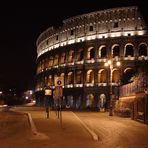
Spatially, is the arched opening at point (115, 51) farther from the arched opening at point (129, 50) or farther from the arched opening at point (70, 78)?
the arched opening at point (70, 78)

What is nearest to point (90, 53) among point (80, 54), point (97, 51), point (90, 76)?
point (80, 54)

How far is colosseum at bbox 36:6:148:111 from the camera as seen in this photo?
59.3 meters

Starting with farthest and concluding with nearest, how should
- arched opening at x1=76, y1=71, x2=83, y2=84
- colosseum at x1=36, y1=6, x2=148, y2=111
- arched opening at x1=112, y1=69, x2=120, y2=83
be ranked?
arched opening at x1=76, y1=71, x2=83, y2=84 → colosseum at x1=36, y1=6, x2=148, y2=111 → arched opening at x1=112, y1=69, x2=120, y2=83

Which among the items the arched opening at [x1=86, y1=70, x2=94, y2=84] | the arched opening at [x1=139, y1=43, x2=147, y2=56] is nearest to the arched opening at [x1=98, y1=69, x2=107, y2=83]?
the arched opening at [x1=86, y1=70, x2=94, y2=84]

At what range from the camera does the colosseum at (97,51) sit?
195ft

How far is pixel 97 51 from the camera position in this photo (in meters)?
61.9

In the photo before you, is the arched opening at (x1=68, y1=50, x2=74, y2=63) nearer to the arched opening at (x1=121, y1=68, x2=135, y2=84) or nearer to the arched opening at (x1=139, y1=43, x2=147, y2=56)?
the arched opening at (x1=121, y1=68, x2=135, y2=84)

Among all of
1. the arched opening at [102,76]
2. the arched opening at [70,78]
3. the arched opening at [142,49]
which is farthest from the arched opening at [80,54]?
the arched opening at [142,49]

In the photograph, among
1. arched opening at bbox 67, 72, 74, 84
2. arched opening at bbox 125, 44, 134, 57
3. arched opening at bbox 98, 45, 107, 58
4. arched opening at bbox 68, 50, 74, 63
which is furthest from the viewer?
arched opening at bbox 67, 72, 74, 84

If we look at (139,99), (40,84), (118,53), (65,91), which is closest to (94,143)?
(139,99)

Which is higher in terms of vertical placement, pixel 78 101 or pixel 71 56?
pixel 71 56

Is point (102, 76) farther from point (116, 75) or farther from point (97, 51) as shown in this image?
point (97, 51)

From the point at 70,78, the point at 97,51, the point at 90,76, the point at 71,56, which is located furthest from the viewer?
the point at 70,78

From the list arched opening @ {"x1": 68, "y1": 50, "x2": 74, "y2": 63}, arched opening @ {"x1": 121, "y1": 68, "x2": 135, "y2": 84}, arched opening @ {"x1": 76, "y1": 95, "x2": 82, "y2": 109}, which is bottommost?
arched opening @ {"x1": 76, "y1": 95, "x2": 82, "y2": 109}
